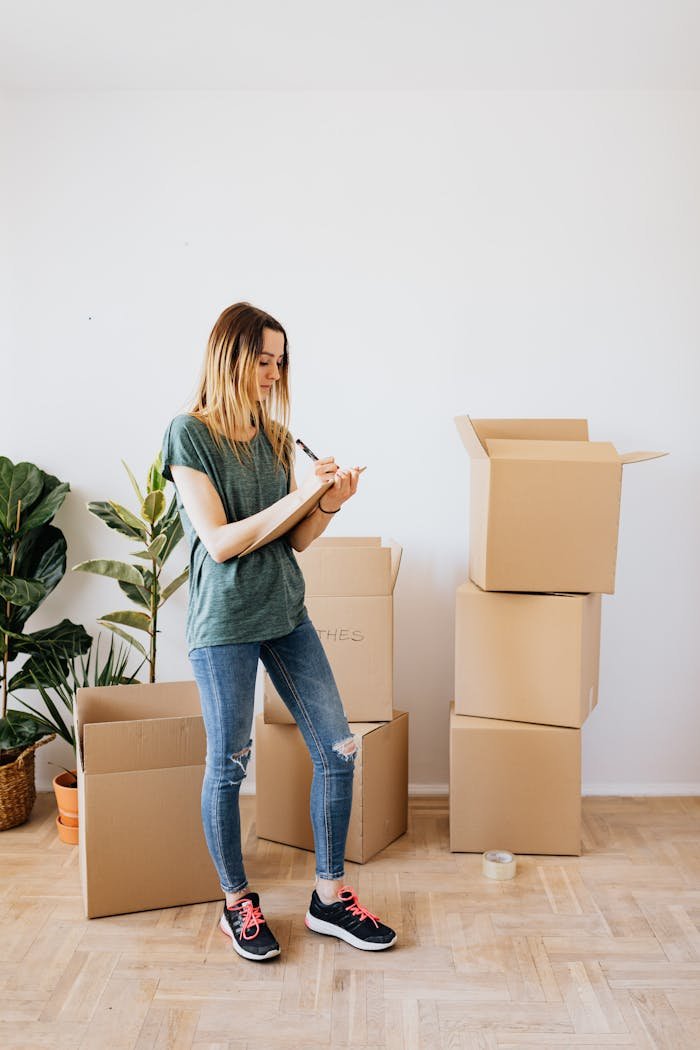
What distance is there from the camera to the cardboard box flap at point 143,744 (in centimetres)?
202

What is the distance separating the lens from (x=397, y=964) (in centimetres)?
184

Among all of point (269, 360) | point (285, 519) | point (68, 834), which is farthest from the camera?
point (68, 834)

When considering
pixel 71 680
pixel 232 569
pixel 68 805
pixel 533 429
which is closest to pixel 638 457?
pixel 533 429

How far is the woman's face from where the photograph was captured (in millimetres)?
1838

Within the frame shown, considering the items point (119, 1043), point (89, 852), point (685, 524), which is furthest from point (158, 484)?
point (685, 524)

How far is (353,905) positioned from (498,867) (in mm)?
489

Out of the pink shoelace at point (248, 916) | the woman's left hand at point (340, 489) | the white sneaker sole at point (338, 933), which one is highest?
the woman's left hand at point (340, 489)

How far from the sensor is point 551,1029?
→ 1.62 meters

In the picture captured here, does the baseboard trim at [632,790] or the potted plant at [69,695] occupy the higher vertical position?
the potted plant at [69,695]

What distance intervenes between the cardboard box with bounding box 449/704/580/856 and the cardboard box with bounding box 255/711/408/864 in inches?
7.0

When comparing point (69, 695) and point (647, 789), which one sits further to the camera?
point (647, 789)

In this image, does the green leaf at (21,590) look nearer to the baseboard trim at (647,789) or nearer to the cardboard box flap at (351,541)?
the cardboard box flap at (351,541)

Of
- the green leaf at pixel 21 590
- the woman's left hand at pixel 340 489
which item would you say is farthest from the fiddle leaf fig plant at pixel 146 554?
the woman's left hand at pixel 340 489

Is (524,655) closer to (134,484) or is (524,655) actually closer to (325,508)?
(325,508)
